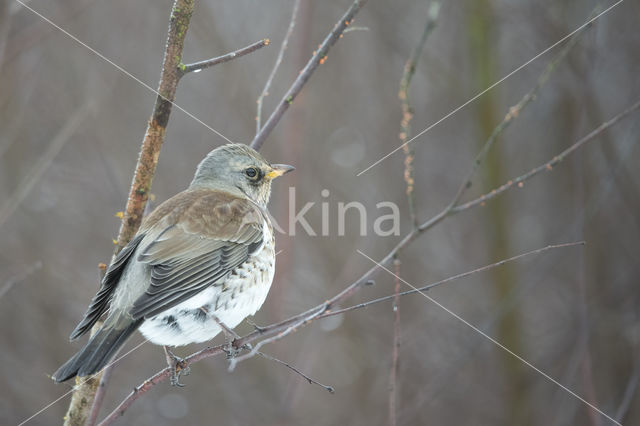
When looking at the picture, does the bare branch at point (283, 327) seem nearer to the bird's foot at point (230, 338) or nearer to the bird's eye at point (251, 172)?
the bird's foot at point (230, 338)

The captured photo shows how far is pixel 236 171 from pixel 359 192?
329 cm

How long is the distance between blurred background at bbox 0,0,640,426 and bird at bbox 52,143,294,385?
2026mm

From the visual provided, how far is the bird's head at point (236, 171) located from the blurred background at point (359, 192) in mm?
1391

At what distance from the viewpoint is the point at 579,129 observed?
3.80 meters

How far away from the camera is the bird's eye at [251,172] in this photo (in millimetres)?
4345

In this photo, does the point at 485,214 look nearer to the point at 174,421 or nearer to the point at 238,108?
the point at 238,108

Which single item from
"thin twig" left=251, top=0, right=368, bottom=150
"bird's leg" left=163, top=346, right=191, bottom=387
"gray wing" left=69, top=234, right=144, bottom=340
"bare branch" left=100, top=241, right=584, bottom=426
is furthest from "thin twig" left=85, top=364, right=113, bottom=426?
"thin twig" left=251, top=0, right=368, bottom=150

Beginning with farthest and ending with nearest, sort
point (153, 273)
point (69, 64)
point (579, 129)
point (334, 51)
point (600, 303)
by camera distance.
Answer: point (334, 51)
point (69, 64)
point (600, 303)
point (579, 129)
point (153, 273)

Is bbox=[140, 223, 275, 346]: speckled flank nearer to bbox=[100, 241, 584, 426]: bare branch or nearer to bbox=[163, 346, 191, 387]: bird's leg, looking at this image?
bbox=[163, 346, 191, 387]: bird's leg

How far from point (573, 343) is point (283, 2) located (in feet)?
17.6

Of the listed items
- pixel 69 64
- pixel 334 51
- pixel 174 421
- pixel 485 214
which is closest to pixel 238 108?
pixel 334 51

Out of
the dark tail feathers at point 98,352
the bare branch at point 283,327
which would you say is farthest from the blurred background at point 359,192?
the bare branch at point 283,327

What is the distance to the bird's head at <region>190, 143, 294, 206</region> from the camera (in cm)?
429

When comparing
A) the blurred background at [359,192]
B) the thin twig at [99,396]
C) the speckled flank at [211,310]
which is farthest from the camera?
the blurred background at [359,192]
